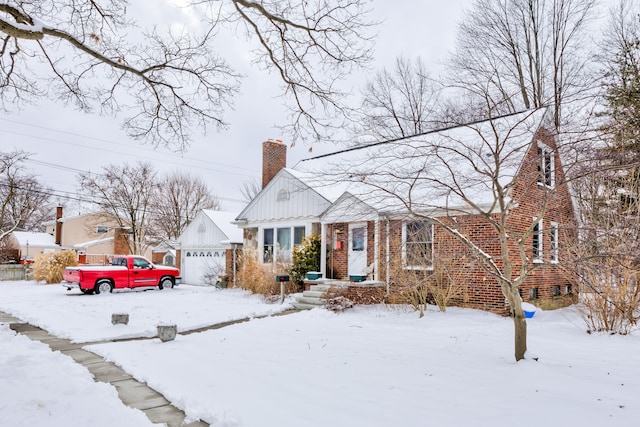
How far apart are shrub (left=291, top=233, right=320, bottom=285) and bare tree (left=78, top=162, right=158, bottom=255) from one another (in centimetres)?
1972

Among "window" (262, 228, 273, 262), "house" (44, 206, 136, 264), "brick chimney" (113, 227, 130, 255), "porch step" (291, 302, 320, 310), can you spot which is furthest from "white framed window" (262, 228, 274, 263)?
"house" (44, 206, 136, 264)

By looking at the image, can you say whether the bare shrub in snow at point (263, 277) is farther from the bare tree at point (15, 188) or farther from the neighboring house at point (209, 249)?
the bare tree at point (15, 188)

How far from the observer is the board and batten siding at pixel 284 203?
16.2 m

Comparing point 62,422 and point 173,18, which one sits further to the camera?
point 173,18

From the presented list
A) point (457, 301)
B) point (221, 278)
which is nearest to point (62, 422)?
point (457, 301)

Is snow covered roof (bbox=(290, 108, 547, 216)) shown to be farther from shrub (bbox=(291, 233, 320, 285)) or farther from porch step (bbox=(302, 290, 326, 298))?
porch step (bbox=(302, 290, 326, 298))

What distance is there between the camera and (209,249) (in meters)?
22.8

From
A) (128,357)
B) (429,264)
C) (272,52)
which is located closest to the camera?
(128,357)

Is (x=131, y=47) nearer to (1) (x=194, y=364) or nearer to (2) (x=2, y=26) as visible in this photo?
(2) (x=2, y=26)

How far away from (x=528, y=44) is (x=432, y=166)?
20.4 meters

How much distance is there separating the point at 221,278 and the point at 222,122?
486 inches

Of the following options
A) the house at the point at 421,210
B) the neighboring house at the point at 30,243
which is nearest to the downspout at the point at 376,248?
the house at the point at 421,210

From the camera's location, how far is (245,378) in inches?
225

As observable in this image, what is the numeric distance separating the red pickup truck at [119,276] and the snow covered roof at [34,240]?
27060 mm
